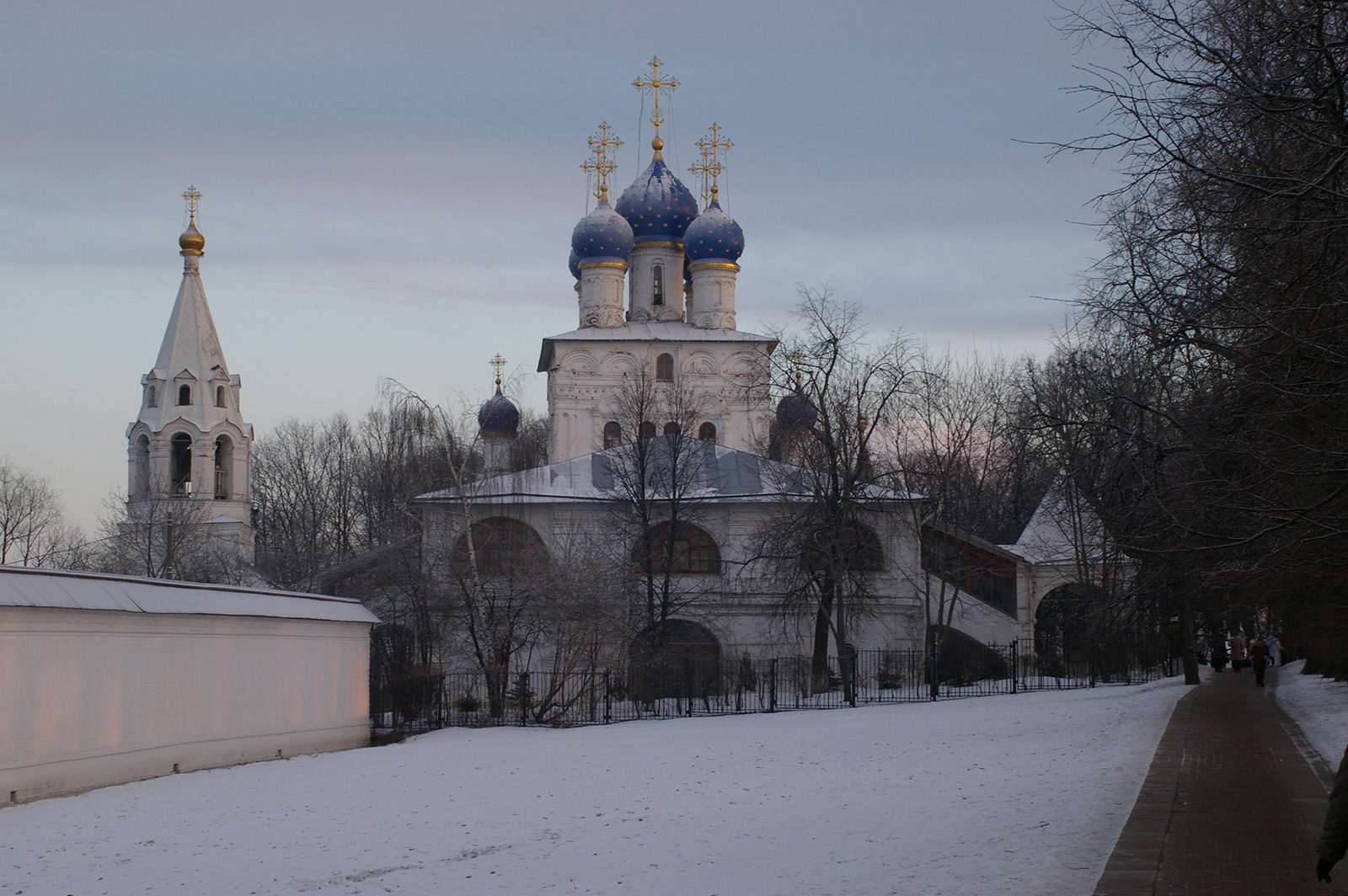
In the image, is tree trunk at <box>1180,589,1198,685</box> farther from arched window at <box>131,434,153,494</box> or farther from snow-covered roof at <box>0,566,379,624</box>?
arched window at <box>131,434,153,494</box>

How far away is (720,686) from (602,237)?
23234 mm

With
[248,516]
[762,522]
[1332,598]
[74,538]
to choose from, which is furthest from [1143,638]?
[74,538]

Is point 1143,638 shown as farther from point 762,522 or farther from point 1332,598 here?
point 1332,598

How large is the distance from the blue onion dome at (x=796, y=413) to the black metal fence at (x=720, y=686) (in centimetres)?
527

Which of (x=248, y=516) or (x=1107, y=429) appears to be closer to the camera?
(x=1107, y=429)

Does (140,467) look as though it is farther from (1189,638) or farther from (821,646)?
(1189,638)

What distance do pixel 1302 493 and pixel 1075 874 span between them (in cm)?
376

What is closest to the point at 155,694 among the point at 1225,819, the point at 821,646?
the point at 1225,819

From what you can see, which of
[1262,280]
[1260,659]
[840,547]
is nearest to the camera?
[1262,280]

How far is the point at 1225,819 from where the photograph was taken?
876 cm

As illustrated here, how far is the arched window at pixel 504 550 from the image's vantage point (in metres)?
24.8

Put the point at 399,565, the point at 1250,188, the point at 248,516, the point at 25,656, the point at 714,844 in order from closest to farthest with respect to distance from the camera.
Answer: the point at 1250,188 < the point at 714,844 < the point at 25,656 < the point at 399,565 < the point at 248,516

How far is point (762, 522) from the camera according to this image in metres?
30.8

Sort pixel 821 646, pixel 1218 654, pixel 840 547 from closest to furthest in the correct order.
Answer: pixel 840 547 → pixel 821 646 → pixel 1218 654
